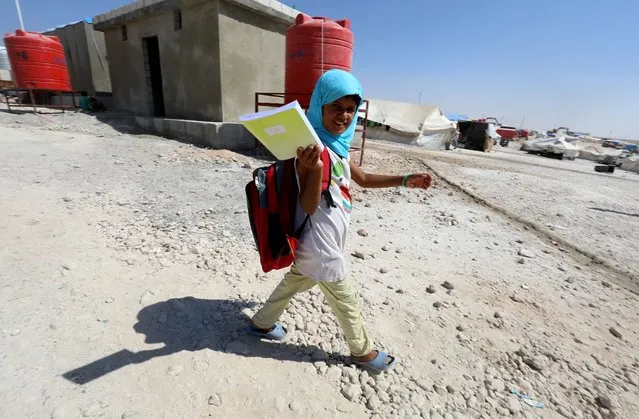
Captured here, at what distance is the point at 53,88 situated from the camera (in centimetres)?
909

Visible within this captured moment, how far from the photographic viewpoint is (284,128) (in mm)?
1129

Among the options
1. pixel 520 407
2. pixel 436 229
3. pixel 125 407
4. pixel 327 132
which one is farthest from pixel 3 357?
pixel 436 229

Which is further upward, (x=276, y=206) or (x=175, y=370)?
(x=276, y=206)

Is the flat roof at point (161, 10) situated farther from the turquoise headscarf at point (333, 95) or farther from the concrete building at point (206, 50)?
the turquoise headscarf at point (333, 95)

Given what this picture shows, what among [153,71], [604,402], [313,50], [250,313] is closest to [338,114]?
[250,313]

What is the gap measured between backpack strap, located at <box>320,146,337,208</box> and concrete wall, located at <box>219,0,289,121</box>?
668 centimetres

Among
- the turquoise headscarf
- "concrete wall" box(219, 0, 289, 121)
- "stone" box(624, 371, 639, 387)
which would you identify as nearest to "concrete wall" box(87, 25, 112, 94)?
"concrete wall" box(219, 0, 289, 121)

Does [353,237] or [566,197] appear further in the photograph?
[566,197]

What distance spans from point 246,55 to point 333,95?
23.7 feet

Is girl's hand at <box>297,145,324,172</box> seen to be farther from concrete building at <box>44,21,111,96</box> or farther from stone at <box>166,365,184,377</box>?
concrete building at <box>44,21,111,96</box>

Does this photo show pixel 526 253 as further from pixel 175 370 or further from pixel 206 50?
pixel 206 50

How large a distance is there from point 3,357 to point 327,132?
1.95 metres

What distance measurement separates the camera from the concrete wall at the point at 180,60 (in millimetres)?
7133

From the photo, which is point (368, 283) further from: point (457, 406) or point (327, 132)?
point (327, 132)
